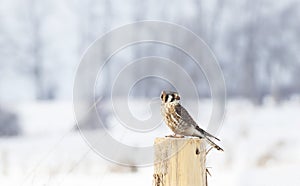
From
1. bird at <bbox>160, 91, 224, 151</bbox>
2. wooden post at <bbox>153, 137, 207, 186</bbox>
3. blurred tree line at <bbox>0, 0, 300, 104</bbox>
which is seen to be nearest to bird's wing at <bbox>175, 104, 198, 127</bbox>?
bird at <bbox>160, 91, 224, 151</bbox>

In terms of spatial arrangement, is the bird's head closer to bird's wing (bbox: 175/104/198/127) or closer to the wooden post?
bird's wing (bbox: 175/104/198/127)

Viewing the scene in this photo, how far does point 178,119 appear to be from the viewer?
2400 mm

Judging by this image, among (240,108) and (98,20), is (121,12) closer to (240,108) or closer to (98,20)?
(98,20)

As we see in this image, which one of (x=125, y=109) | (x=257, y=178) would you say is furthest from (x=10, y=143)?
(x=125, y=109)

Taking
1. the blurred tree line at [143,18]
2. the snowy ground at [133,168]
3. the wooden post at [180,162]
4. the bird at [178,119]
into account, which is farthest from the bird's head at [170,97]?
the blurred tree line at [143,18]

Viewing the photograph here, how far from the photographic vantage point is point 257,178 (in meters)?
4.98

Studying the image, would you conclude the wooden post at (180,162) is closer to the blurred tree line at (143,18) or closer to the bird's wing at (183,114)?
the bird's wing at (183,114)

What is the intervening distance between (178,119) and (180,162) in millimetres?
227

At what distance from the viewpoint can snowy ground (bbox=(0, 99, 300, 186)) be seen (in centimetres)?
501

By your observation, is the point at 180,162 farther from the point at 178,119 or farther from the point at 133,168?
the point at 133,168

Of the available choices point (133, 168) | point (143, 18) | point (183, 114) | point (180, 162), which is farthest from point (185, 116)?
point (143, 18)

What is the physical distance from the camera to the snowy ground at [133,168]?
501 cm

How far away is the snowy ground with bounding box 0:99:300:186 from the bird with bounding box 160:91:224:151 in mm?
563

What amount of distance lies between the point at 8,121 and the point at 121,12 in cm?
279
